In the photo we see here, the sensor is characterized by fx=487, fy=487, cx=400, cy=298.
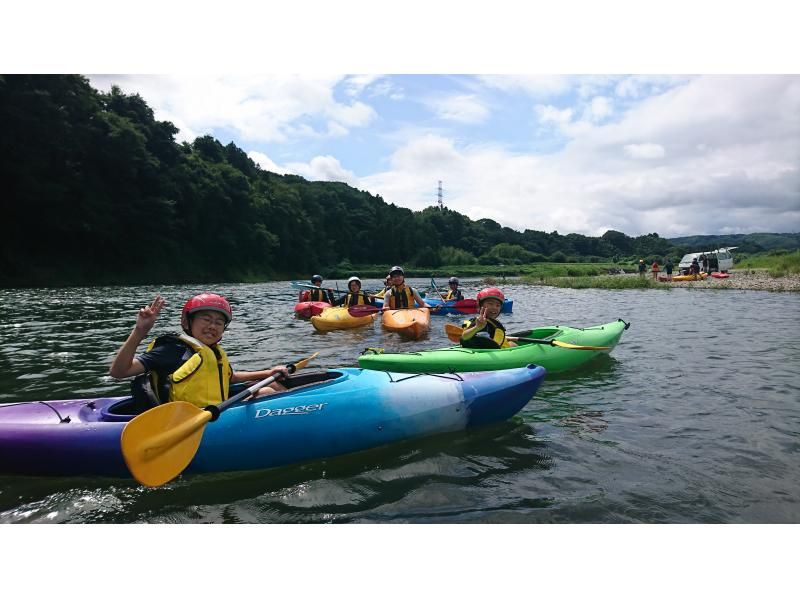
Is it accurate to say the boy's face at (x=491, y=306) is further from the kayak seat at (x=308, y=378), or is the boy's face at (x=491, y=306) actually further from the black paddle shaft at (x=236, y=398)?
the black paddle shaft at (x=236, y=398)

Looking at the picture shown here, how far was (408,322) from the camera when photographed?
1080cm

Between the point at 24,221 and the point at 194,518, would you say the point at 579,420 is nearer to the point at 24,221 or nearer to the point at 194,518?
the point at 194,518

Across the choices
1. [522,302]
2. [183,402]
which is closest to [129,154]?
[522,302]

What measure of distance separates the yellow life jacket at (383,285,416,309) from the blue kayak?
716cm

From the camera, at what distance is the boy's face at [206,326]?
418 centimetres

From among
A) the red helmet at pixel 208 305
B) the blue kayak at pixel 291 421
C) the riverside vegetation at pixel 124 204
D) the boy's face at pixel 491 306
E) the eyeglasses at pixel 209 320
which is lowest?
the blue kayak at pixel 291 421

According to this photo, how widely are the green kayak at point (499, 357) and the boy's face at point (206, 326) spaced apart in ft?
9.51

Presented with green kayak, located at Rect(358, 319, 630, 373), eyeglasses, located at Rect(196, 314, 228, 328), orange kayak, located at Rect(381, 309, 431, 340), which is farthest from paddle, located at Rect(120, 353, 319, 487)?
orange kayak, located at Rect(381, 309, 431, 340)

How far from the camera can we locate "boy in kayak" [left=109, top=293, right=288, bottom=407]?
405 centimetres

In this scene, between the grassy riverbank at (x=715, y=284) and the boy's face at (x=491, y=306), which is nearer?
the boy's face at (x=491, y=306)

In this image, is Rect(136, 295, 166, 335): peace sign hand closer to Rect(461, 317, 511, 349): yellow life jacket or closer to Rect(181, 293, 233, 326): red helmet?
Rect(181, 293, 233, 326): red helmet

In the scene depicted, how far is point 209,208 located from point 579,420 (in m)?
49.1

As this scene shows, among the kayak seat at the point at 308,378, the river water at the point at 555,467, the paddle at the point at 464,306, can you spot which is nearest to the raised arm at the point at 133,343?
the river water at the point at 555,467

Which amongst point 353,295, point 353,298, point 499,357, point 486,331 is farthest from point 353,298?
point 499,357
